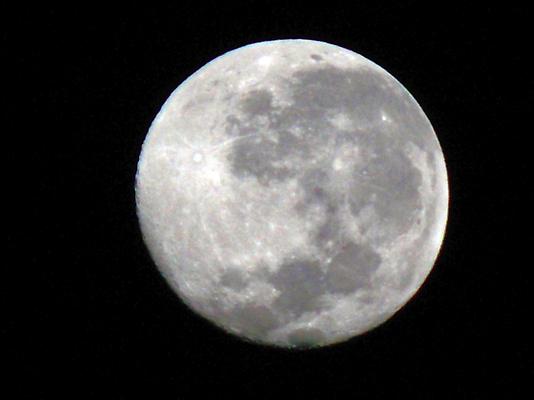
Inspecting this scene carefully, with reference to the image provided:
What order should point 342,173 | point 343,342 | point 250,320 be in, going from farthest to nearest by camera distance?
point 343,342 < point 250,320 < point 342,173

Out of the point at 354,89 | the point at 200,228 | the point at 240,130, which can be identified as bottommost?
the point at 200,228

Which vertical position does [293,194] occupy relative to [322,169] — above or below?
below

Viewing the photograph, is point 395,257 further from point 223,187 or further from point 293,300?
point 223,187

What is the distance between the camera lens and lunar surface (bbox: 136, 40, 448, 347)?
562 centimetres

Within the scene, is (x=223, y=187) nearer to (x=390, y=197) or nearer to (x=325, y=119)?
(x=325, y=119)

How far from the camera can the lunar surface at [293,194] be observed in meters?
5.62

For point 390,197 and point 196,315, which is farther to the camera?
point 196,315

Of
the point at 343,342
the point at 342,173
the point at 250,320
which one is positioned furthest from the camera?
the point at 343,342

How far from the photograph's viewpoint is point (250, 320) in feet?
19.9

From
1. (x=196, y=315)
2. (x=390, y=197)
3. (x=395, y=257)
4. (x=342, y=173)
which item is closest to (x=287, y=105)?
(x=342, y=173)

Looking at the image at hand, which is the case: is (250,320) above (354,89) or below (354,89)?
below

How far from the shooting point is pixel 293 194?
5.58 m

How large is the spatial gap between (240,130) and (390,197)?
1.24m

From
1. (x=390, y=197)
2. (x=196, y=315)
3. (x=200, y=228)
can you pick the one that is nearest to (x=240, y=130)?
(x=200, y=228)
